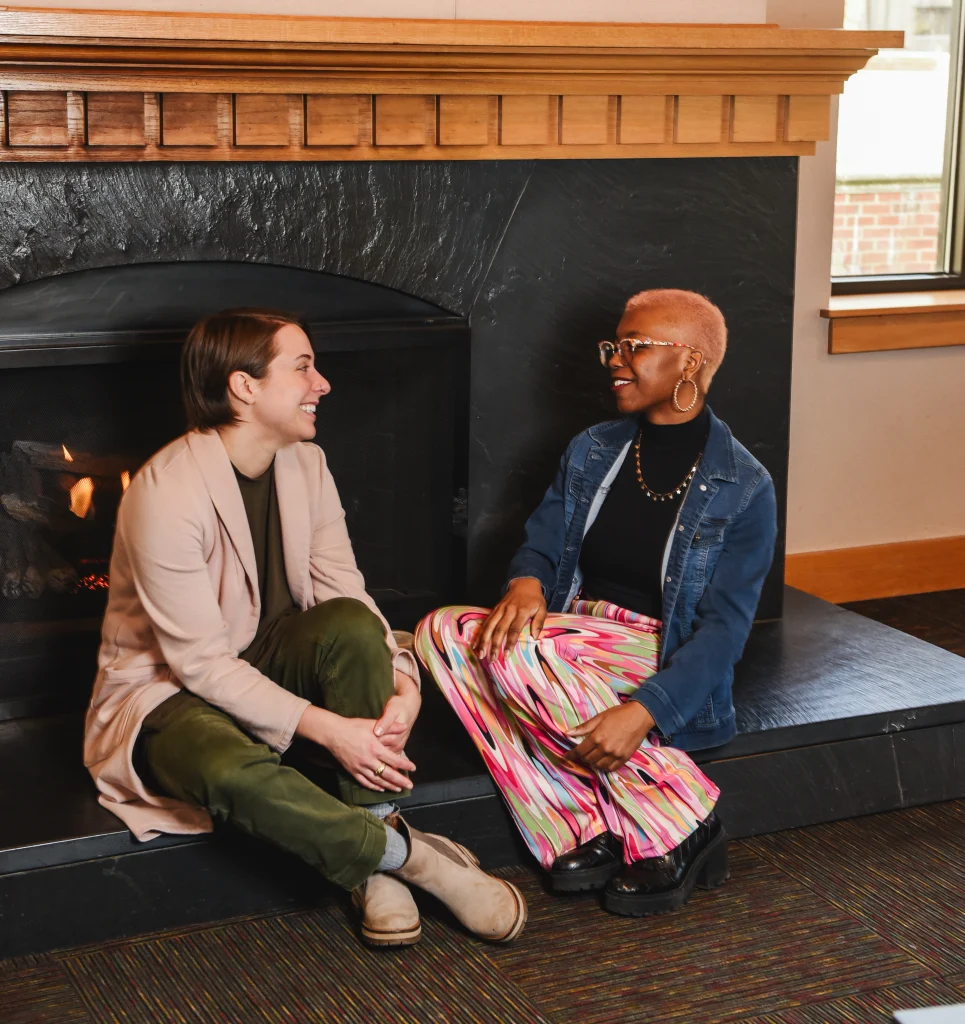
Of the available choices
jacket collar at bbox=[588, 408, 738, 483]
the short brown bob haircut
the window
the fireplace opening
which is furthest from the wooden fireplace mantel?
the window

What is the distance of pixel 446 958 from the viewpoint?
205 centimetres

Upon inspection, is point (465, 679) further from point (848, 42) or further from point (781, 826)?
point (848, 42)

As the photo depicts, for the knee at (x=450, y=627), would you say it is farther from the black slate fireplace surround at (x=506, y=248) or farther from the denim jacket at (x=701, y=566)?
the black slate fireplace surround at (x=506, y=248)

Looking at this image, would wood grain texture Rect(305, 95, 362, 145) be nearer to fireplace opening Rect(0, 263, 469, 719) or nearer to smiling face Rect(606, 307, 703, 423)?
fireplace opening Rect(0, 263, 469, 719)

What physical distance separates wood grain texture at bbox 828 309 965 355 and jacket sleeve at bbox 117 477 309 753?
1.97m

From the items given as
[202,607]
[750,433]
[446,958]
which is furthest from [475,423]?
[446,958]

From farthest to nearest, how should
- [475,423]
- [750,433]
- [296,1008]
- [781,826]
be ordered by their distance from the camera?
[750,433]
[475,423]
[781,826]
[296,1008]

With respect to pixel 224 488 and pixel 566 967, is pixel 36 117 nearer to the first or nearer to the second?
pixel 224 488

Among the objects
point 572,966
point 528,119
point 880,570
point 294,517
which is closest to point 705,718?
point 572,966

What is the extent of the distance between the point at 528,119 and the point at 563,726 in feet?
3.79

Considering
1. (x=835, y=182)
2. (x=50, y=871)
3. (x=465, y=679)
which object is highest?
(x=835, y=182)

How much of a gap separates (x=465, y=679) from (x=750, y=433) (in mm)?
1037

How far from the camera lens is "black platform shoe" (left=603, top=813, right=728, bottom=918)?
217 centimetres

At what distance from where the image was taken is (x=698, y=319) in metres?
2.32
